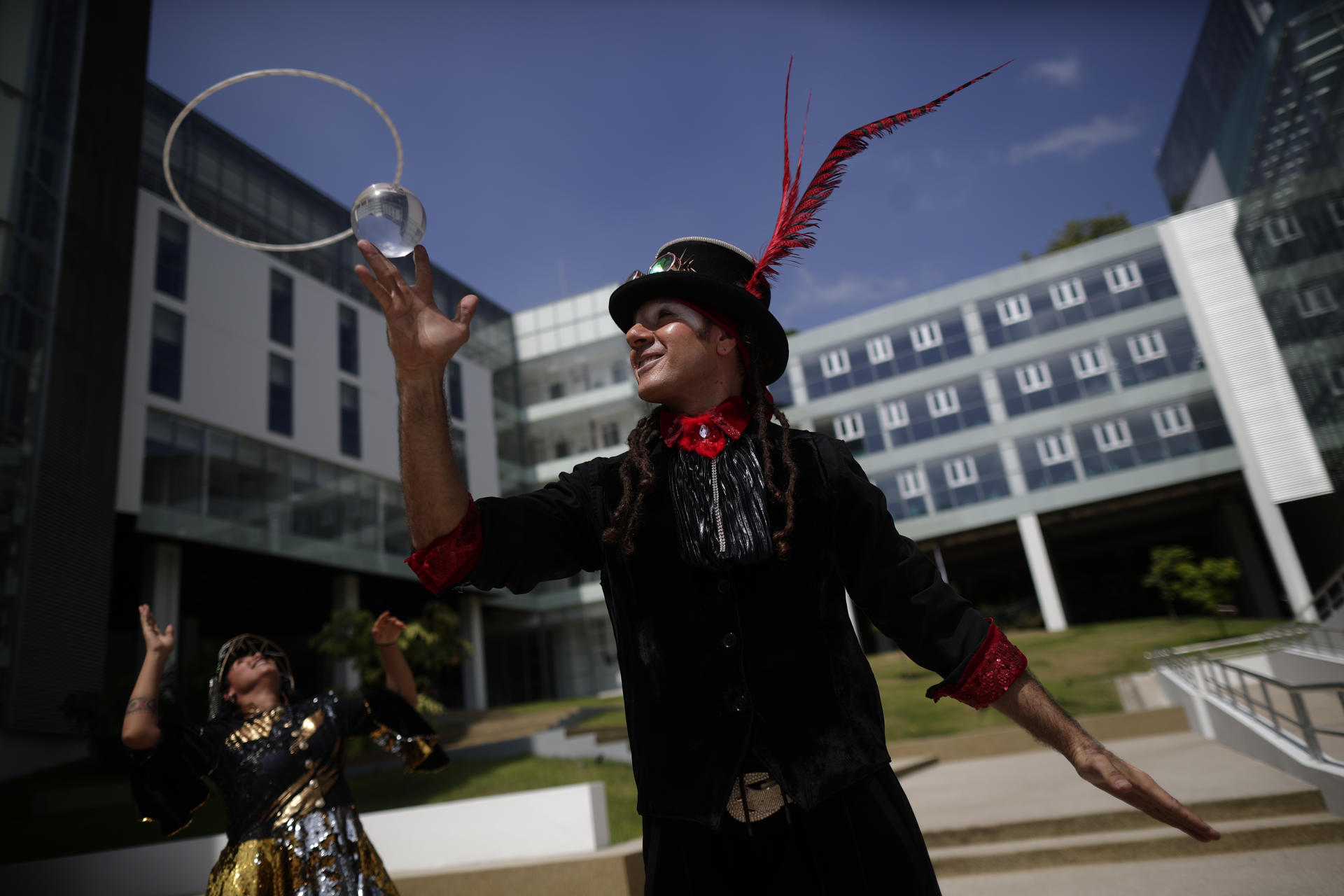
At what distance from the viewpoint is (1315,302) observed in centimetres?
2322

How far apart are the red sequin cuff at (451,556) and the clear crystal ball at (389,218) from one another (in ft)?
2.74

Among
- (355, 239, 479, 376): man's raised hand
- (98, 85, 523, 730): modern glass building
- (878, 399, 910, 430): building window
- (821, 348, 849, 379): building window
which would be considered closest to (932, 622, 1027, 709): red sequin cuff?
(355, 239, 479, 376): man's raised hand

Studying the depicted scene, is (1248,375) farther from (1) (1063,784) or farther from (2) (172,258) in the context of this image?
(2) (172,258)

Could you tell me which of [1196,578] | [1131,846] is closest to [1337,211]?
[1196,578]

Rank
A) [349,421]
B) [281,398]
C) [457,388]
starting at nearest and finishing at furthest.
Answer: [281,398] → [349,421] → [457,388]

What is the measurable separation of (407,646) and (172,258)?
42.7 ft

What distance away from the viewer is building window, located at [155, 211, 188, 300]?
22703 millimetres

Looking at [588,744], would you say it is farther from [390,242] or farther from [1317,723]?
[390,242]

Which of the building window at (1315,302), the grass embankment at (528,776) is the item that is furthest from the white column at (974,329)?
the grass embankment at (528,776)

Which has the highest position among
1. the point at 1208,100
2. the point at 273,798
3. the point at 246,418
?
the point at 1208,100

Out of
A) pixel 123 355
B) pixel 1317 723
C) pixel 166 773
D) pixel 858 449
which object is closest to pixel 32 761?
pixel 123 355

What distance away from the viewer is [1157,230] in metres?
31.8

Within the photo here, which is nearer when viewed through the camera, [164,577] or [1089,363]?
[164,577]

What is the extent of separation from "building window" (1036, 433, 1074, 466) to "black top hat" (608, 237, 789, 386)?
107 ft
